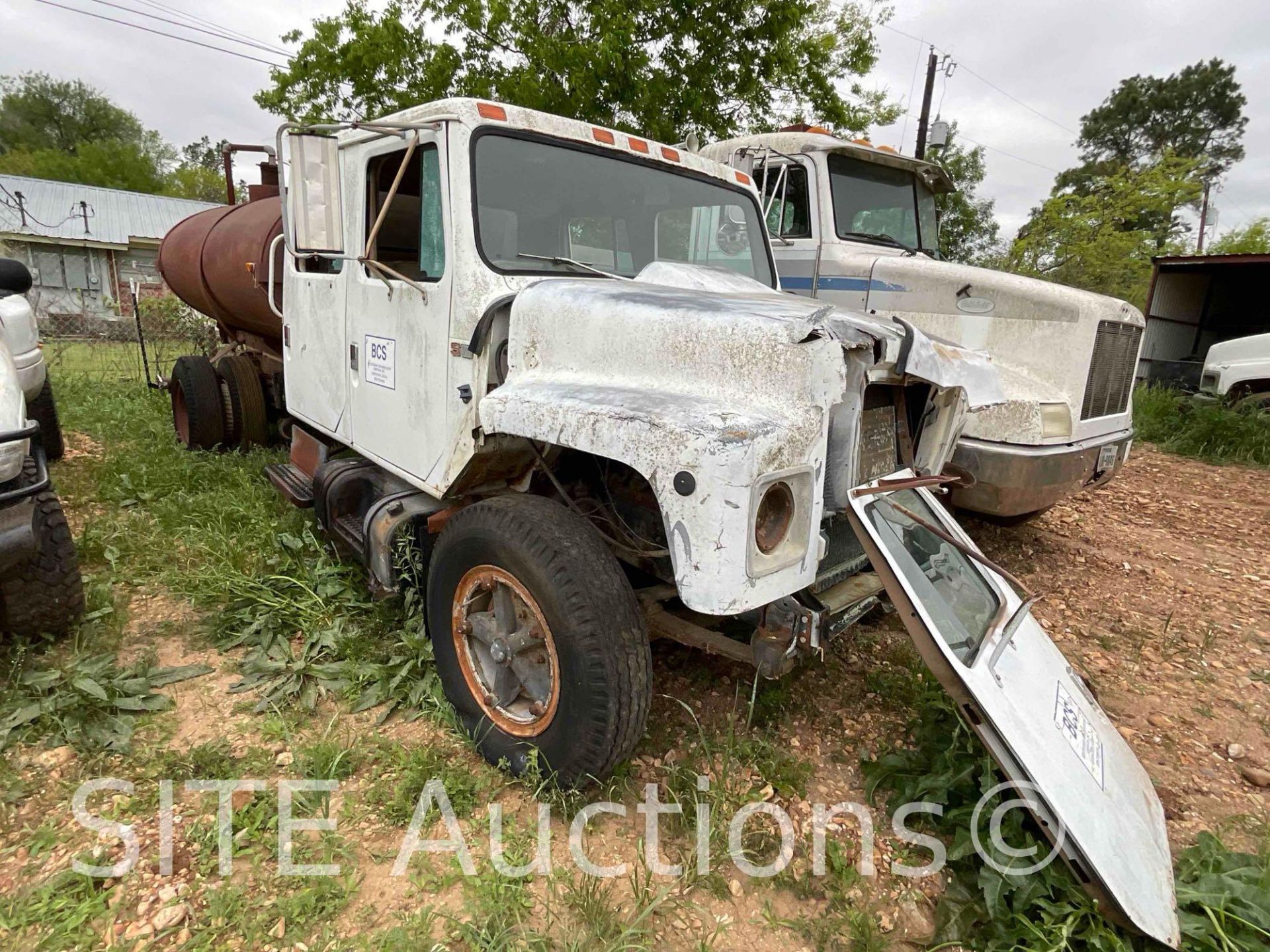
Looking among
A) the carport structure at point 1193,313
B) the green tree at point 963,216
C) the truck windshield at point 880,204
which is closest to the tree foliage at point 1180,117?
the green tree at point 963,216

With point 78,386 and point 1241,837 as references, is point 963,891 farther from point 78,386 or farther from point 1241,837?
point 78,386

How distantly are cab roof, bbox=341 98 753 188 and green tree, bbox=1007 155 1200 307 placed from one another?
1444 cm

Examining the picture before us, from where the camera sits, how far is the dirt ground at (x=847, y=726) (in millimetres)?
2062

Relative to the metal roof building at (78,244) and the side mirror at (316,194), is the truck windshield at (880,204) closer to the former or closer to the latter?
the side mirror at (316,194)

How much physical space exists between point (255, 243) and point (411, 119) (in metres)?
2.50

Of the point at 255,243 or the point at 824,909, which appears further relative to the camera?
the point at 255,243

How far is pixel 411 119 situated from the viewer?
9.77 ft

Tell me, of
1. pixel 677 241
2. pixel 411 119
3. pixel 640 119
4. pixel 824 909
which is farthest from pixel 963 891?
pixel 640 119

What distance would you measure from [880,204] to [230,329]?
18.2 ft

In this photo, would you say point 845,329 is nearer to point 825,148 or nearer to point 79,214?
point 825,148

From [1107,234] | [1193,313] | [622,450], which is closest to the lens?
[622,450]

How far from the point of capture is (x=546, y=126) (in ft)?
9.59

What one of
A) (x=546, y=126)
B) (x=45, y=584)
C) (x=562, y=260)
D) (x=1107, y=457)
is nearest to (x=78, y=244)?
(x=45, y=584)

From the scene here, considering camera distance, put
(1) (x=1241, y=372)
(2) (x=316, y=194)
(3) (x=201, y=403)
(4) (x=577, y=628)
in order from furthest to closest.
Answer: (1) (x=1241, y=372)
(3) (x=201, y=403)
(2) (x=316, y=194)
(4) (x=577, y=628)
